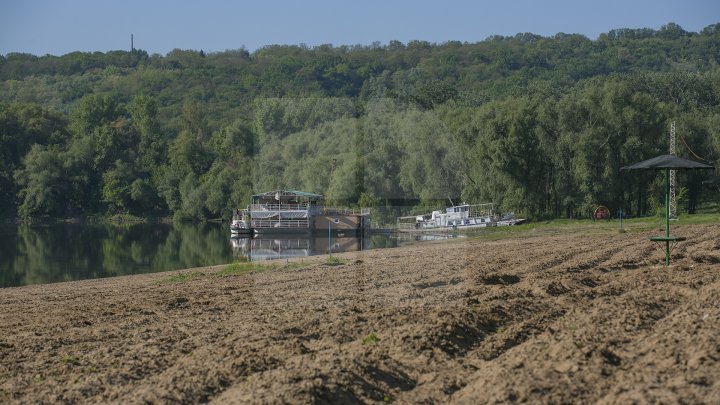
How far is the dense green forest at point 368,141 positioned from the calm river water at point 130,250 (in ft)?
19.1

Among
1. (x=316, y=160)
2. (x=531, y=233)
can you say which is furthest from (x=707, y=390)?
(x=531, y=233)

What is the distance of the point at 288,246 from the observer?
57.4 meters

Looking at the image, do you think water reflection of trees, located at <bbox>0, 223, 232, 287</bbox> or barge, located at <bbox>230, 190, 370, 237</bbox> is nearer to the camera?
water reflection of trees, located at <bbox>0, 223, 232, 287</bbox>

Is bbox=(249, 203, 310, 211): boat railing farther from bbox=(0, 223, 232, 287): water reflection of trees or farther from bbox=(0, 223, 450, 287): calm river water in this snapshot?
bbox=(0, 223, 232, 287): water reflection of trees

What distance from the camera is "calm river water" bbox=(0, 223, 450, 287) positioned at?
4553 centimetres

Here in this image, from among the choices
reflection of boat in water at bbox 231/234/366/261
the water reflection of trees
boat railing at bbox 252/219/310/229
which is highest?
boat railing at bbox 252/219/310/229

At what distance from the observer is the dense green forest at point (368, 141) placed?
25.2 metres

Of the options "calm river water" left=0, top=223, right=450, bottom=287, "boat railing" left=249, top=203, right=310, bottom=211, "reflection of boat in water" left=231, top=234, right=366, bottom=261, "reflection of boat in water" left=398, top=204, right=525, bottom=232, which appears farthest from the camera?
"reflection of boat in water" left=398, top=204, right=525, bottom=232

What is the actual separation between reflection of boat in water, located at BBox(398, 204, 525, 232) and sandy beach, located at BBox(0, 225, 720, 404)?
3961cm

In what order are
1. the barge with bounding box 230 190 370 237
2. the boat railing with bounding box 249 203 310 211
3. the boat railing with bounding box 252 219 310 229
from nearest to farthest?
the boat railing with bounding box 249 203 310 211, the barge with bounding box 230 190 370 237, the boat railing with bounding box 252 219 310 229

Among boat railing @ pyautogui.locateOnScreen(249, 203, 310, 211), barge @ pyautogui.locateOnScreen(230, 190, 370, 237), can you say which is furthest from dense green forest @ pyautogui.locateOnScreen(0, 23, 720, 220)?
boat railing @ pyautogui.locateOnScreen(249, 203, 310, 211)

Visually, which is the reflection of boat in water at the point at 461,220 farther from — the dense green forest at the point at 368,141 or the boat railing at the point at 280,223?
the boat railing at the point at 280,223

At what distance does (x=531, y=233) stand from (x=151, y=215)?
214 ft

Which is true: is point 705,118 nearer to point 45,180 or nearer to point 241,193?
point 241,193
